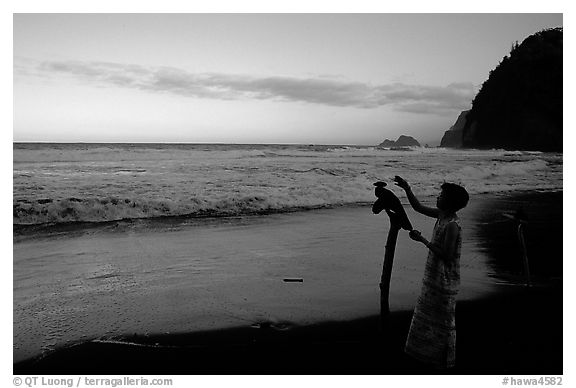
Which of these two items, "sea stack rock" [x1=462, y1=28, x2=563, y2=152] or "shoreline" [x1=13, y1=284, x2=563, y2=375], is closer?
A: "shoreline" [x1=13, y1=284, x2=563, y2=375]

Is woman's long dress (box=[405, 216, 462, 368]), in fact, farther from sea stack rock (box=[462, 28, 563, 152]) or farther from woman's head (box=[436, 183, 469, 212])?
sea stack rock (box=[462, 28, 563, 152])

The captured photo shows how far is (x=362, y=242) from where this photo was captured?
778 centimetres

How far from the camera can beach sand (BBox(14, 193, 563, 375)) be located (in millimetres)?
3725

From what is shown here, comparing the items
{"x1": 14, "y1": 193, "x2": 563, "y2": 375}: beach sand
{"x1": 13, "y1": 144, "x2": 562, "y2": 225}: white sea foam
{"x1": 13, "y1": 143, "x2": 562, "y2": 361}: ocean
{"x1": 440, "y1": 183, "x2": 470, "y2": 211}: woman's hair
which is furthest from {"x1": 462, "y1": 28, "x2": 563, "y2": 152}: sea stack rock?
{"x1": 440, "y1": 183, "x2": 470, "y2": 211}: woman's hair

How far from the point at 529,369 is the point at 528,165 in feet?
65.6

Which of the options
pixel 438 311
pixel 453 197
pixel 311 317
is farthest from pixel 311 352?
pixel 453 197

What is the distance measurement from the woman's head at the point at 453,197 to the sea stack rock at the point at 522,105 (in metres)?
14.2

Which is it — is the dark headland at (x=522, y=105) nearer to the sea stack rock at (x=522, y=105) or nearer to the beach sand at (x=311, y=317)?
the sea stack rock at (x=522, y=105)

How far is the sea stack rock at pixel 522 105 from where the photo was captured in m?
21.2

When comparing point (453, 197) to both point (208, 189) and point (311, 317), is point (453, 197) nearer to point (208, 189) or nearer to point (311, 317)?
point (311, 317)

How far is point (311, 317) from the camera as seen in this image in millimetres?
4555

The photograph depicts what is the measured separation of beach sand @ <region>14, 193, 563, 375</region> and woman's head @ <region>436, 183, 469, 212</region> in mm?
1307

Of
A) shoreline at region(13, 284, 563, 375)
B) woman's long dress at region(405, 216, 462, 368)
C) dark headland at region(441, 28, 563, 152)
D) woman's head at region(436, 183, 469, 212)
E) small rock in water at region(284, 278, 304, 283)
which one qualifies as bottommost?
shoreline at region(13, 284, 563, 375)

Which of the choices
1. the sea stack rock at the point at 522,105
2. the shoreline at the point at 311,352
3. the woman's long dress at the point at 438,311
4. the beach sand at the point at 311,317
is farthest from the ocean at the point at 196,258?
the sea stack rock at the point at 522,105
